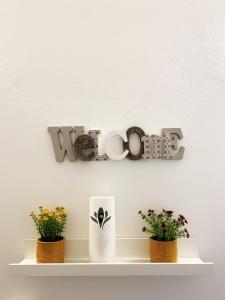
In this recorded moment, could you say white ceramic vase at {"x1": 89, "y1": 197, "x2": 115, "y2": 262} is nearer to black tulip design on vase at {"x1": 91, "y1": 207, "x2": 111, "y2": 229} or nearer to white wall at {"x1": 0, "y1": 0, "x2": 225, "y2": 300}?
black tulip design on vase at {"x1": 91, "y1": 207, "x2": 111, "y2": 229}

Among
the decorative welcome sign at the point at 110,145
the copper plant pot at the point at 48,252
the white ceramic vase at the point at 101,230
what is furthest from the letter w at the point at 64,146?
the copper plant pot at the point at 48,252

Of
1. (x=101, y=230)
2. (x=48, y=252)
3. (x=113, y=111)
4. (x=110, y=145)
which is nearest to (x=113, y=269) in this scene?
(x=101, y=230)

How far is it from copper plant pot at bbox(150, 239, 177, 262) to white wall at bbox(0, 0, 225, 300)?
12cm

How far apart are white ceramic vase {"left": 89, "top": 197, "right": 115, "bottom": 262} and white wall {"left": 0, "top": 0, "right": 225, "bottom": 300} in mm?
101

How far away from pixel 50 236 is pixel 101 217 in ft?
0.65

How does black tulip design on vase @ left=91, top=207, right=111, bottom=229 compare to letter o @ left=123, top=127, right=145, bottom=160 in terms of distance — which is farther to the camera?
letter o @ left=123, top=127, right=145, bottom=160

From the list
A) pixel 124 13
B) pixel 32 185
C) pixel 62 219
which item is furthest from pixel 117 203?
pixel 124 13

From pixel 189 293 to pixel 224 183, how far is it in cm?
43

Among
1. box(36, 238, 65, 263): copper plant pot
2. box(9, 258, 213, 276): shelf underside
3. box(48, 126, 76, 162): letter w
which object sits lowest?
box(9, 258, 213, 276): shelf underside

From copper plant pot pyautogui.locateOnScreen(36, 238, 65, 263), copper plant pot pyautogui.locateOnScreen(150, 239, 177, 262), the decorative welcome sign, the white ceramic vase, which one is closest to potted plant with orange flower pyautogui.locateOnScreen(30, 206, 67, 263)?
copper plant pot pyautogui.locateOnScreen(36, 238, 65, 263)

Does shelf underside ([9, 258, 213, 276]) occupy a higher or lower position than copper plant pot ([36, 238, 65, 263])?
lower

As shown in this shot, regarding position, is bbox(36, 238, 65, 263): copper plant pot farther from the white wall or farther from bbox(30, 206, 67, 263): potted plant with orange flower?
the white wall

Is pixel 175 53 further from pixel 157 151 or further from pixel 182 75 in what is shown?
pixel 157 151

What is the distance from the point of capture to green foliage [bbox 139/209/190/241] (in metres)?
1.16
